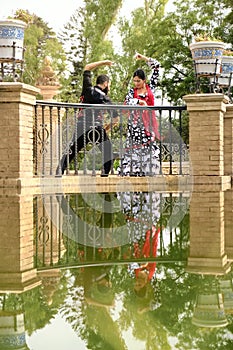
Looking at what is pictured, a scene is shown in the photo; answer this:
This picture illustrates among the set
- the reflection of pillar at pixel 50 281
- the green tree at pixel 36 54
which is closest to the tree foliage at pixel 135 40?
the green tree at pixel 36 54

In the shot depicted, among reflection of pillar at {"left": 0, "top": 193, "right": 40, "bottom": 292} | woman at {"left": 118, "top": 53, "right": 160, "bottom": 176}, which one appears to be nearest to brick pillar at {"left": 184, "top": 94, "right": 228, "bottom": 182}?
woman at {"left": 118, "top": 53, "right": 160, "bottom": 176}

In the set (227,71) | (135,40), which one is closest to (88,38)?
(135,40)

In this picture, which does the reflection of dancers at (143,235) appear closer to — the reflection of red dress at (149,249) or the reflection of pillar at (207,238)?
the reflection of red dress at (149,249)

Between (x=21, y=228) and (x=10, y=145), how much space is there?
11.7ft

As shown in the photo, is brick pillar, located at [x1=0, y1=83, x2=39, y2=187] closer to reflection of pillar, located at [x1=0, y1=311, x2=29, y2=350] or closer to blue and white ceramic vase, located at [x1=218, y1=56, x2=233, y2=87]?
blue and white ceramic vase, located at [x1=218, y1=56, x2=233, y2=87]

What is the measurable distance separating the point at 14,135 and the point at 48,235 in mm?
3608

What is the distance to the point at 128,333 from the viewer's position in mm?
2014

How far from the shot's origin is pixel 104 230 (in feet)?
17.5

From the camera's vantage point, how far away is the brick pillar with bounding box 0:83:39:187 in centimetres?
826

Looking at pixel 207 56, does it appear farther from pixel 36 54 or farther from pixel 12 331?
pixel 36 54

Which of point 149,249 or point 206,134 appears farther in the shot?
point 206,134

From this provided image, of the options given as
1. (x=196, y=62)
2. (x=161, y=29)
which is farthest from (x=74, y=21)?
(x=196, y=62)

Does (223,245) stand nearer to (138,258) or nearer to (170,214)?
(138,258)

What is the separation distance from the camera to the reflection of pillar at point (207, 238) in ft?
11.2
